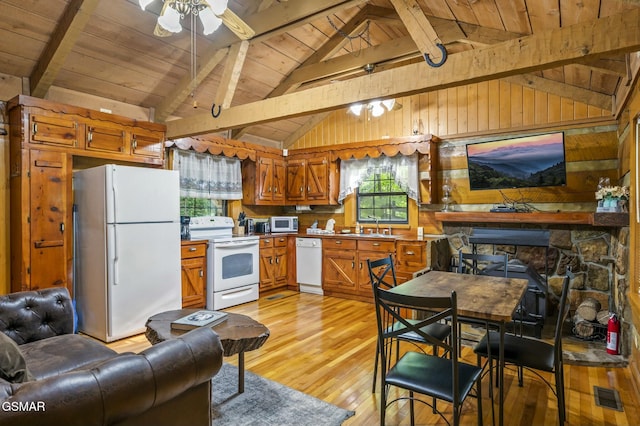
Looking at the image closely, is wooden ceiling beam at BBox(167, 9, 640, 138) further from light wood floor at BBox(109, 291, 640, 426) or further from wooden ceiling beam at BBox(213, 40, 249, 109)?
light wood floor at BBox(109, 291, 640, 426)

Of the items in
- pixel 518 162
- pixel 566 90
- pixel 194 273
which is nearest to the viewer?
pixel 566 90

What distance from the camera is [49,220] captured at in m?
3.63

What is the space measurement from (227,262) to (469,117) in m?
3.84

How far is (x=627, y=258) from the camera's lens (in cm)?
309

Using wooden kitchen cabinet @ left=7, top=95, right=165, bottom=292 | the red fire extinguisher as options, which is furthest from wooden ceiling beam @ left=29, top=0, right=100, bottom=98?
the red fire extinguisher

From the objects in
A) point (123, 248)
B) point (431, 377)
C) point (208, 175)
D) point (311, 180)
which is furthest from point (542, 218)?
point (123, 248)

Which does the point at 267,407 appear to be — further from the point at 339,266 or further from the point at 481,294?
the point at 339,266

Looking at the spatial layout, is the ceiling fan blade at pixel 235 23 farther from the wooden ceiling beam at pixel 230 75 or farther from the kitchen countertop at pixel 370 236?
the kitchen countertop at pixel 370 236

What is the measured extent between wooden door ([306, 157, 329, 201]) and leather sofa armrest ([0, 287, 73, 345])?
155 inches

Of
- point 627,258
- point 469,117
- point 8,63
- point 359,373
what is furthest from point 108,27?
point 627,258

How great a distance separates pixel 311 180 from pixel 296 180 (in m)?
0.29

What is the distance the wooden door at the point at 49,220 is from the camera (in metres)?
3.52

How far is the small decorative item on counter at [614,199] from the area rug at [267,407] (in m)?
2.92

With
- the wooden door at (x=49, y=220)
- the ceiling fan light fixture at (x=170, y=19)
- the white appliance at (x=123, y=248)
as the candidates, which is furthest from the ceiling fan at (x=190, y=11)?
the wooden door at (x=49, y=220)
